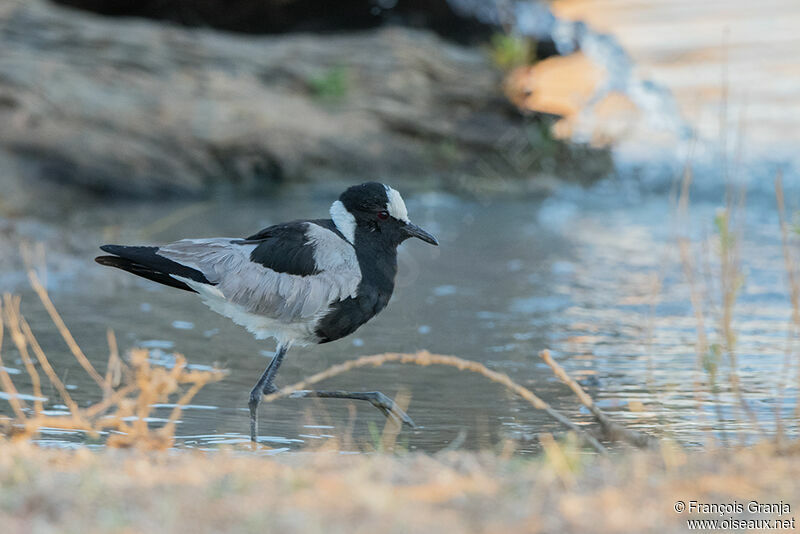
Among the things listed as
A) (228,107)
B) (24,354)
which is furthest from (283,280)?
(228,107)

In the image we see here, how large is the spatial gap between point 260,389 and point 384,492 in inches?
81.0

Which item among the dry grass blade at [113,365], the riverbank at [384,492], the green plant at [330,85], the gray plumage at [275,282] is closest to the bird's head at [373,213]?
the gray plumage at [275,282]

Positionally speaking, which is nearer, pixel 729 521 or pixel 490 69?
pixel 729 521

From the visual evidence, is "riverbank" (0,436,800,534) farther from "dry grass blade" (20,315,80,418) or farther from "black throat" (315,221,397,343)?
"black throat" (315,221,397,343)

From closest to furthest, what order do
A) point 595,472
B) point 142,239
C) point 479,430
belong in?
point 595,472
point 479,430
point 142,239

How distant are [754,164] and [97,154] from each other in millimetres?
7737

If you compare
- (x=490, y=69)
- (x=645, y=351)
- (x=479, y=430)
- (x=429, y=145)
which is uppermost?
(x=490, y=69)

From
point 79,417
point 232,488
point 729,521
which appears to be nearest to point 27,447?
point 79,417

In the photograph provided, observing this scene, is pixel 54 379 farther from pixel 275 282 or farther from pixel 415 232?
pixel 415 232

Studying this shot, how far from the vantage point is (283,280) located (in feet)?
15.2

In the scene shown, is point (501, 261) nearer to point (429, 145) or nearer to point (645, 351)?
point (645, 351)

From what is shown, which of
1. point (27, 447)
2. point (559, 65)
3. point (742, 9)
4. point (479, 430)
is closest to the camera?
point (27, 447)

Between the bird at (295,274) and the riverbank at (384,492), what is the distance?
4.48ft

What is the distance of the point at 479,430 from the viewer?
4613mm
